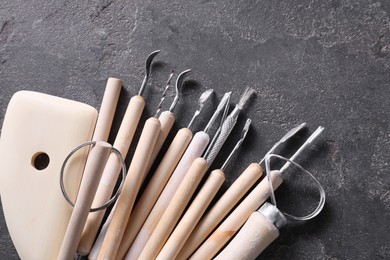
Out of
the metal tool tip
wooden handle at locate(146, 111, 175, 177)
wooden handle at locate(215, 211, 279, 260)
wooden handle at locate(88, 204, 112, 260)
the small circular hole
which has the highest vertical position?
the metal tool tip

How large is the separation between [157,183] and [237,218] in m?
0.10

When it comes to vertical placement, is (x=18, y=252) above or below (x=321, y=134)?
below

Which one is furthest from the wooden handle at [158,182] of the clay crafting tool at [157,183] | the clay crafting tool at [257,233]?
the clay crafting tool at [257,233]

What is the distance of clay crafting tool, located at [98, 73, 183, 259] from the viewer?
60cm

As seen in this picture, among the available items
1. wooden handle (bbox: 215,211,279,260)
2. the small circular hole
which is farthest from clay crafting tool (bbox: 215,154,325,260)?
the small circular hole

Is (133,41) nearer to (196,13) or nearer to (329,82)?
(196,13)

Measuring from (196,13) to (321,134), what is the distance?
0.71ft

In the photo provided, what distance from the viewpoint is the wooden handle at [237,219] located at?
1.96ft

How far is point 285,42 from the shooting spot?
66cm

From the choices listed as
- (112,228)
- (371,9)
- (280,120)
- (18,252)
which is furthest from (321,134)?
(18,252)

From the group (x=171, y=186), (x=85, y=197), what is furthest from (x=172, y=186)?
(x=85, y=197)

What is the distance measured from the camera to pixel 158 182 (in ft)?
2.06

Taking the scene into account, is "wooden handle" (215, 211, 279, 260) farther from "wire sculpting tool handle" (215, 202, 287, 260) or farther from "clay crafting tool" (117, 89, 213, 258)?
"clay crafting tool" (117, 89, 213, 258)

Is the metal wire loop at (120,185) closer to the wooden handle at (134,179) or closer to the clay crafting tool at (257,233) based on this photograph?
the wooden handle at (134,179)
